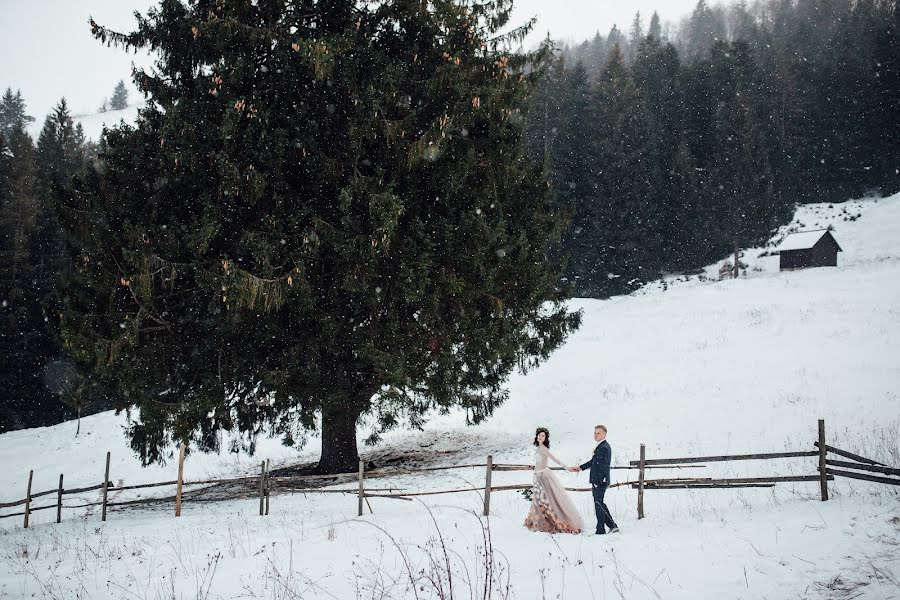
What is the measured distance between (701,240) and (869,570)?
40.5 metres

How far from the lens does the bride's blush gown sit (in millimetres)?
8398

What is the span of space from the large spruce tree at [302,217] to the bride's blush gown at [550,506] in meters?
3.60

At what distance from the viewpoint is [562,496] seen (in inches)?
333

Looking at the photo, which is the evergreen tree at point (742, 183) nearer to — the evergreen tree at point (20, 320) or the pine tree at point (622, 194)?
the pine tree at point (622, 194)

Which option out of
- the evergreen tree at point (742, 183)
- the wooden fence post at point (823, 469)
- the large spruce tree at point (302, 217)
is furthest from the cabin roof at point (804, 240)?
the wooden fence post at point (823, 469)

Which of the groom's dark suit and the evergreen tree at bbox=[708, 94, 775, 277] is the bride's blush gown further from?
the evergreen tree at bbox=[708, 94, 775, 277]

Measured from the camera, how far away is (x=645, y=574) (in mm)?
6367

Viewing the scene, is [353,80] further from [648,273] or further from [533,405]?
[648,273]

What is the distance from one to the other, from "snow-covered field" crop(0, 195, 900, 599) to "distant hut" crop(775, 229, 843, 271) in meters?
11.7

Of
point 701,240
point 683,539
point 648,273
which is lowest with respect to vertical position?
point 683,539

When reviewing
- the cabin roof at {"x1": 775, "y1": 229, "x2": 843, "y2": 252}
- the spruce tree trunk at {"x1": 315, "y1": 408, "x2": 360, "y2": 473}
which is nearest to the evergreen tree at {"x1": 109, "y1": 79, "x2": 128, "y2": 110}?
the cabin roof at {"x1": 775, "y1": 229, "x2": 843, "y2": 252}

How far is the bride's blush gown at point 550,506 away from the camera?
840 centimetres

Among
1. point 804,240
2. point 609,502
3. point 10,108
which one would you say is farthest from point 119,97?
point 609,502

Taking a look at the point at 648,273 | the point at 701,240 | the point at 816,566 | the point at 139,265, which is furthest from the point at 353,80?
the point at 701,240
